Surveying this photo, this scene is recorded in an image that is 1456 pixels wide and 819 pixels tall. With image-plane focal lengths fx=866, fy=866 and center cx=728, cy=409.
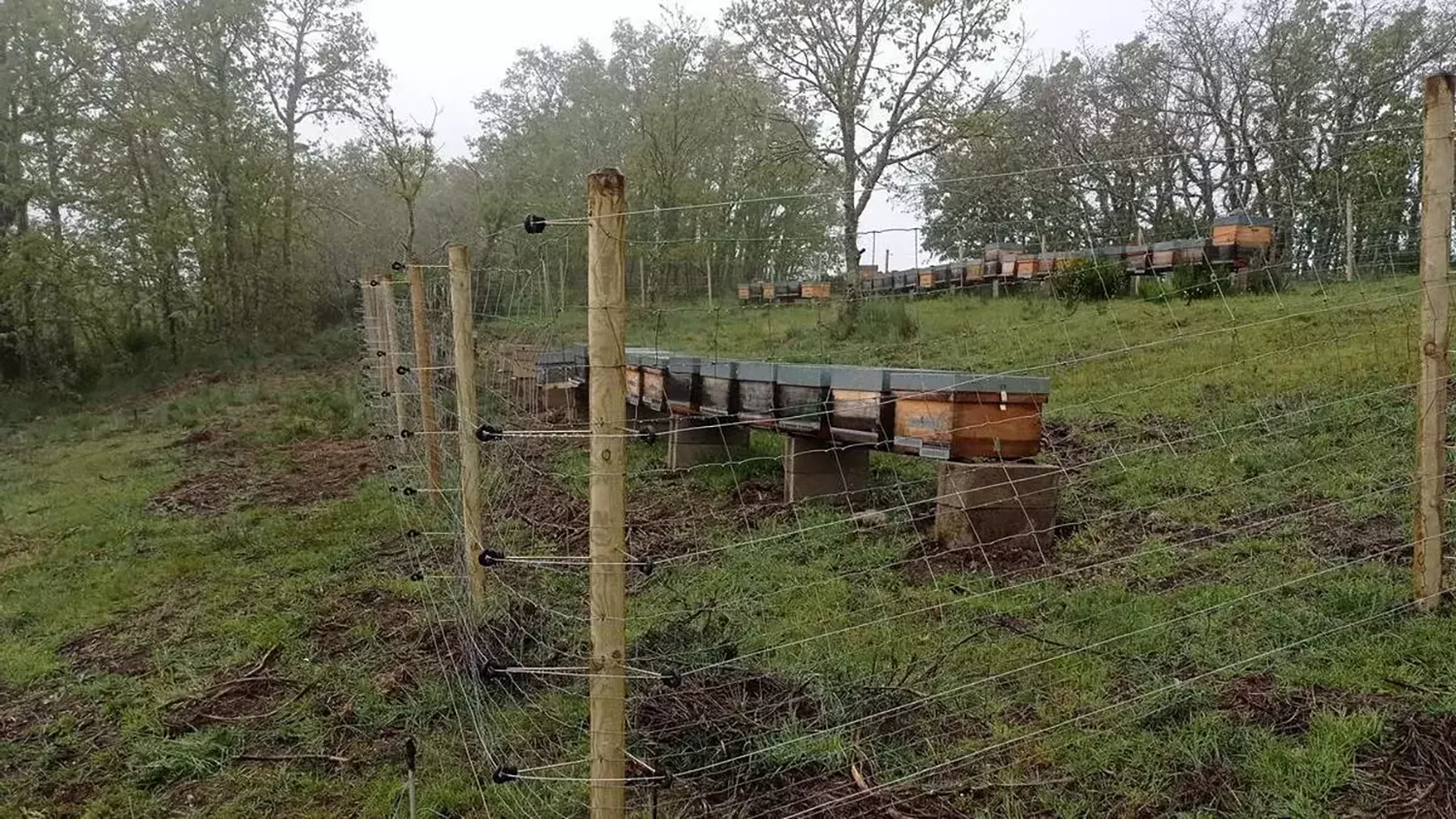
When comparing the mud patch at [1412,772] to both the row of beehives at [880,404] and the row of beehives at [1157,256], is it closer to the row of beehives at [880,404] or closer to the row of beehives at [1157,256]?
the row of beehives at [880,404]

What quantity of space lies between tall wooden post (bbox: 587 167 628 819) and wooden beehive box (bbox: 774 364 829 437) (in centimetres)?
340

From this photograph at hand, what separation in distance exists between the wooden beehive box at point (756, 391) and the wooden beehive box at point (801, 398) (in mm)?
63

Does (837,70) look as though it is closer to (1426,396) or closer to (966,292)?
(966,292)

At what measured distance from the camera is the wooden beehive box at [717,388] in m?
6.29

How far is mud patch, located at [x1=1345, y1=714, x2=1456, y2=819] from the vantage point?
2.57 metres

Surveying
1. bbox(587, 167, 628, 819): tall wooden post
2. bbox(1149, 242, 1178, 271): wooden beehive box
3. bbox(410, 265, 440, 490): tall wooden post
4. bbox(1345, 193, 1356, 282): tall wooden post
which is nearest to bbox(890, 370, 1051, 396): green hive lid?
bbox(587, 167, 628, 819): tall wooden post

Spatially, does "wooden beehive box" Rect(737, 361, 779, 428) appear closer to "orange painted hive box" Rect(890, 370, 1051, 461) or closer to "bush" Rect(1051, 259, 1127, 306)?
"orange painted hive box" Rect(890, 370, 1051, 461)

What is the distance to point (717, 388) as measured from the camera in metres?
6.47

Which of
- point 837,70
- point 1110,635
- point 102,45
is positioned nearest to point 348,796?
point 1110,635

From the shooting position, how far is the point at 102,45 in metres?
16.8

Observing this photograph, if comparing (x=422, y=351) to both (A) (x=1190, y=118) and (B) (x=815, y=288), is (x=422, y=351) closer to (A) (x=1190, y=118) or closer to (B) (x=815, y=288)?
(B) (x=815, y=288)

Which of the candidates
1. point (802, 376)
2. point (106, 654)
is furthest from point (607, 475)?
point (106, 654)

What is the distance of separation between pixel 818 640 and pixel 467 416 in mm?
1899

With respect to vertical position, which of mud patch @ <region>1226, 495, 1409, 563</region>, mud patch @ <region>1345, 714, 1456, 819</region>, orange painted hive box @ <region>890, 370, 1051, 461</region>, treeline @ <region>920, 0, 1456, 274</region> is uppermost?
treeline @ <region>920, 0, 1456, 274</region>
